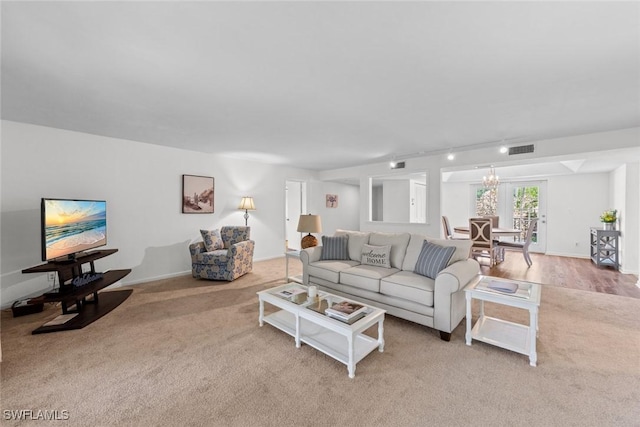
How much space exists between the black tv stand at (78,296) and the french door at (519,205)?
8426mm

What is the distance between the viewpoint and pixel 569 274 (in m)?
4.64

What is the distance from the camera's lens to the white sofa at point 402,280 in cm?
237

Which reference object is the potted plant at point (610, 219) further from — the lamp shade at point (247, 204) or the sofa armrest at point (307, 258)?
the lamp shade at point (247, 204)

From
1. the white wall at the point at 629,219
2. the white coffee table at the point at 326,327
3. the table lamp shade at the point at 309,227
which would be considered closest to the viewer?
the white coffee table at the point at 326,327

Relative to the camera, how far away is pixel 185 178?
4648mm

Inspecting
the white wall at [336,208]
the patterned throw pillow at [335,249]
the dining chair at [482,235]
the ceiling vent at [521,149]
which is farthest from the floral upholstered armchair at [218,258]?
the ceiling vent at [521,149]

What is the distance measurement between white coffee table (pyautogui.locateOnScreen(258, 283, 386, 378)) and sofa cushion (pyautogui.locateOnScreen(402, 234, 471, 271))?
3.61ft

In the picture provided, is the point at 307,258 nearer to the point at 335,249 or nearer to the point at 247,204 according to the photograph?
the point at 335,249

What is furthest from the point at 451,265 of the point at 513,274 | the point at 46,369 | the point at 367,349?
the point at 46,369

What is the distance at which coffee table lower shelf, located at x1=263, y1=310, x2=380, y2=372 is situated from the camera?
199 centimetres

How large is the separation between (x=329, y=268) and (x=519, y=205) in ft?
21.8

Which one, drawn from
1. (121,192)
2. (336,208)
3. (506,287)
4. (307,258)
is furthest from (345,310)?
(336,208)

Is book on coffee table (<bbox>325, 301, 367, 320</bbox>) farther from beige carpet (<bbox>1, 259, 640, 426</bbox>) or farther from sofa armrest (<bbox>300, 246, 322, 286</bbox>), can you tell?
sofa armrest (<bbox>300, 246, 322, 286</bbox>)

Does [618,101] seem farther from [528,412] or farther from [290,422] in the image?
[290,422]
